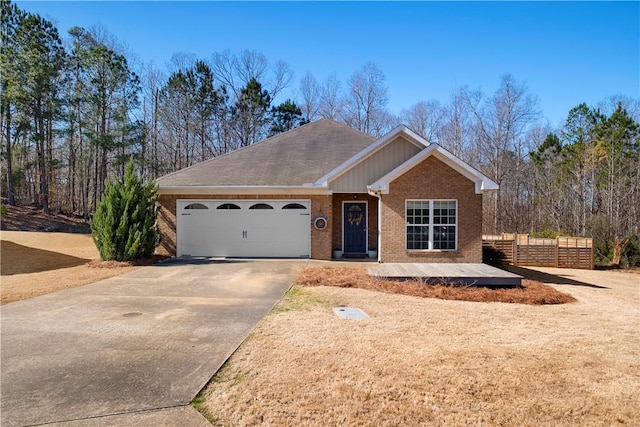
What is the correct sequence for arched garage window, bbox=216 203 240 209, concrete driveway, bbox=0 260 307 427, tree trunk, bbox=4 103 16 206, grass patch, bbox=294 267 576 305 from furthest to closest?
tree trunk, bbox=4 103 16 206, arched garage window, bbox=216 203 240 209, grass patch, bbox=294 267 576 305, concrete driveway, bbox=0 260 307 427

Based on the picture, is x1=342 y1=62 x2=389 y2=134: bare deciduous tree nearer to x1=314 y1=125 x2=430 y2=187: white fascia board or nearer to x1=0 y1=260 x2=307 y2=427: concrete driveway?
x1=314 y1=125 x2=430 y2=187: white fascia board

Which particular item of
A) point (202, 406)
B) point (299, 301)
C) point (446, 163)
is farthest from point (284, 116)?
point (202, 406)

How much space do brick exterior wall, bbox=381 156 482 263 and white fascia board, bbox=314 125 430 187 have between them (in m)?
1.43

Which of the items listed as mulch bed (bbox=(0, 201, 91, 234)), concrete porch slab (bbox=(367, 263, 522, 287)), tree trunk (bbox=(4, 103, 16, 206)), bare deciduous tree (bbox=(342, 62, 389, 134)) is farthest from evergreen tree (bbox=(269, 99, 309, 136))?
concrete porch slab (bbox=(367, 263, 522, 287))

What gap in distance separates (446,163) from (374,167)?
2585mm

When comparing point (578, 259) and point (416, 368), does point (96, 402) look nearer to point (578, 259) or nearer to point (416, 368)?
point (416, 368)

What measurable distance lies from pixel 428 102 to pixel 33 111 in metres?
31.8

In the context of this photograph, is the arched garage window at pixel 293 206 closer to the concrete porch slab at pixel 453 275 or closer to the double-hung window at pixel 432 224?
the double-hung window at pixel 432 224

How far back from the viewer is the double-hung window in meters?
A: 12.2

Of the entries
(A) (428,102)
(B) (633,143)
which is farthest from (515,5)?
(A) (428,102)

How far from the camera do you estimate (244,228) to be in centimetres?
1383

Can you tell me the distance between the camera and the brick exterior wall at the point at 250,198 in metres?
13.5

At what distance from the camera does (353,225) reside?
14.4m

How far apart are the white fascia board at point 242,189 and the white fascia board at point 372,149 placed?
435 mm
